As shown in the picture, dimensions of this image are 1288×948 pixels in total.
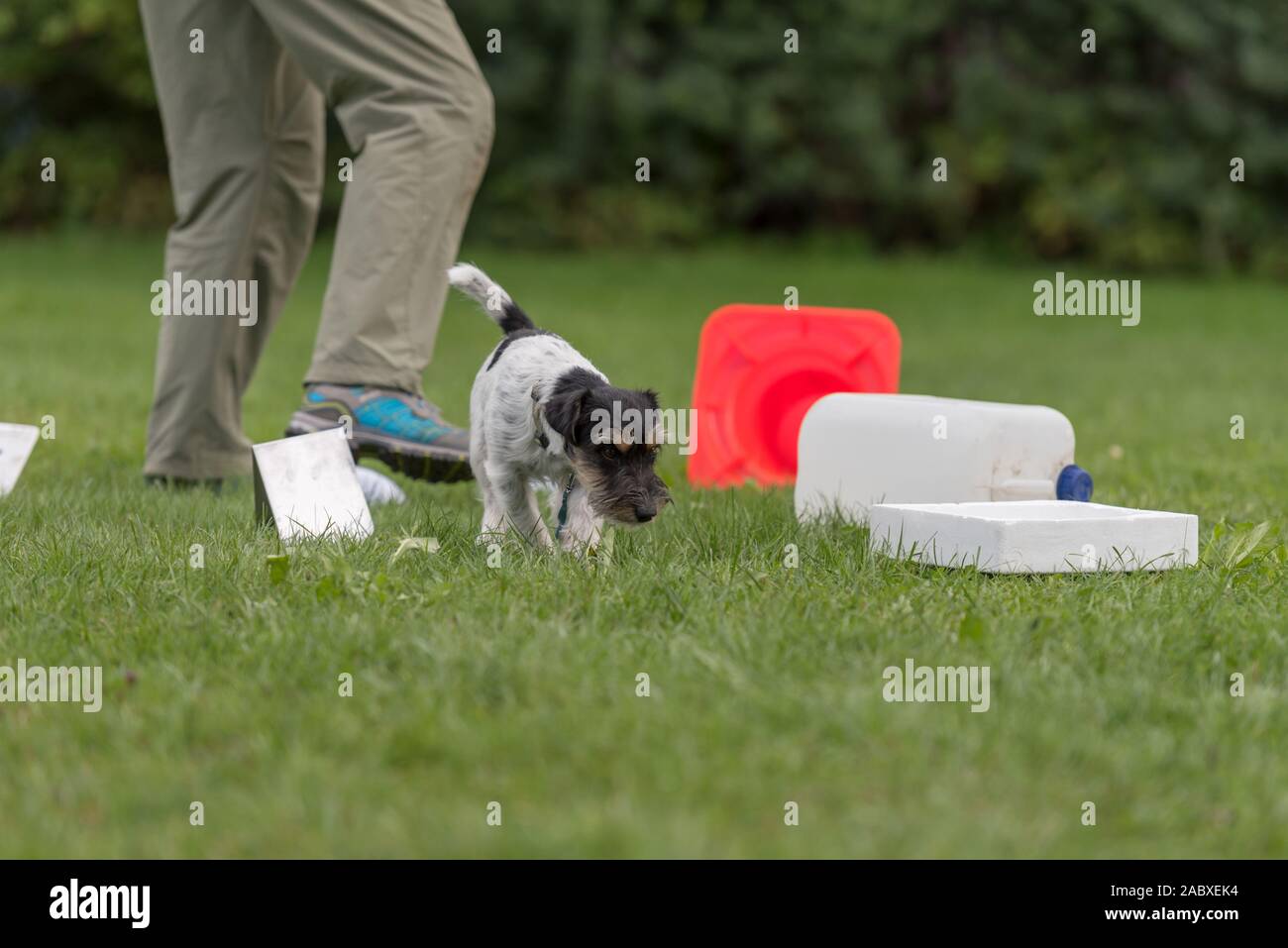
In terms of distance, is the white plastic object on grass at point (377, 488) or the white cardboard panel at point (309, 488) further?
the white plastic object on grass at point (377, 488)

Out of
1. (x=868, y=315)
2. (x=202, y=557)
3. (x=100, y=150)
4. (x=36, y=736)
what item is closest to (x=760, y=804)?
(x=36, y=736)

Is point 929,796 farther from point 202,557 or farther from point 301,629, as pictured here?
point 202,557

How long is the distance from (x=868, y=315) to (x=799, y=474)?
1.01 metres

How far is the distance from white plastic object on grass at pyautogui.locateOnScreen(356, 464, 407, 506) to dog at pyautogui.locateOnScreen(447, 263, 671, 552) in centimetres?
69

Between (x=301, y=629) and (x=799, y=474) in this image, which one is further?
(x=799, y=474)

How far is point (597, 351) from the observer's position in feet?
34.3

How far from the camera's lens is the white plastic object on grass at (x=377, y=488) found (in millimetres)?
4719

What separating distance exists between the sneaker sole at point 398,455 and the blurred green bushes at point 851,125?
50.7 ft

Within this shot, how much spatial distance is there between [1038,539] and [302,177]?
2.94 meters
